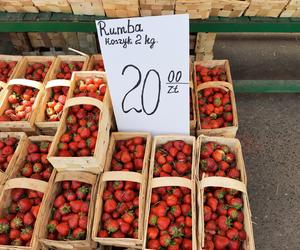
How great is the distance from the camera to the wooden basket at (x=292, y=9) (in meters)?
2.07

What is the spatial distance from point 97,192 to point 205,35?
A: 151 cm

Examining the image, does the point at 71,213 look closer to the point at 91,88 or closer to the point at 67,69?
the point at 91,88

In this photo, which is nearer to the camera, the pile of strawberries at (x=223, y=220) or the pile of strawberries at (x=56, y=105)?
the pile of strawberries at (x=223, y=220)

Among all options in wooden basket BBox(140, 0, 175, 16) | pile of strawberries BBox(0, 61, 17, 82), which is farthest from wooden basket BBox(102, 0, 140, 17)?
pile of strawberries BBox(0, 61, 17, 82)

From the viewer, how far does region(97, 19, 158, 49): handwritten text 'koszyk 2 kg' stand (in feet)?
4.83

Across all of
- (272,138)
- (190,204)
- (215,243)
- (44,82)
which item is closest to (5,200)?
(44,82)

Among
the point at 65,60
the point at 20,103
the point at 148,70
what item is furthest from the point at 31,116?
the point at 148,70

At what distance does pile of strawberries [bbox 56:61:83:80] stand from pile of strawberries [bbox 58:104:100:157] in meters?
0.42

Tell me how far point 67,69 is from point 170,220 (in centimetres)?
127

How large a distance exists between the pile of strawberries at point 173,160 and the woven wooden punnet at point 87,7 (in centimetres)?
95

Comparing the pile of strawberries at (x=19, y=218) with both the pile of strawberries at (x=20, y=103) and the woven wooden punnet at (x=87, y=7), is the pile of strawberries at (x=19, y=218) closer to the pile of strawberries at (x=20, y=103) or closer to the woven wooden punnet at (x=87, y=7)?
the pile of strawberries at (x=20, y=103)

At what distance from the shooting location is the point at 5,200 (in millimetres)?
1748

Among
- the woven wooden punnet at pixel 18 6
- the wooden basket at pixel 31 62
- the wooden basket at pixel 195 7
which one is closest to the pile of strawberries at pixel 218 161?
the wooden basket at pixel 195 7

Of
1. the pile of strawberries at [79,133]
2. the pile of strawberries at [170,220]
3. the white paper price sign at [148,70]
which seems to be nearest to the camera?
the white paper price sign at [148,70]
